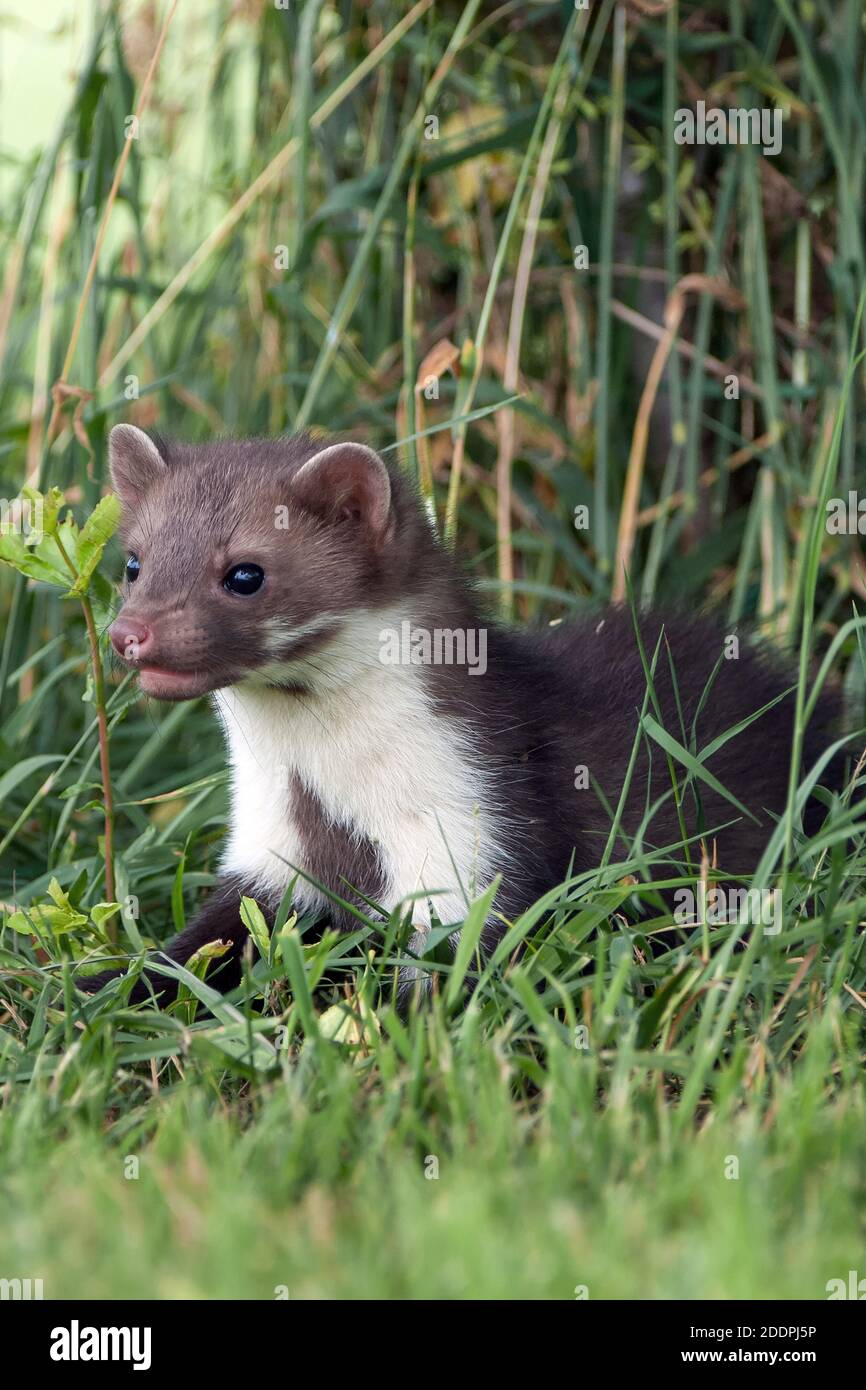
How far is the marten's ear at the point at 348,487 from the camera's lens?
399 cm

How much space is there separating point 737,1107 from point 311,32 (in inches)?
148

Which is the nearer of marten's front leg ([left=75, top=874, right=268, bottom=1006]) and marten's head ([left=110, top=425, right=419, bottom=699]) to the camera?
marten's head ([left=110, top=425, right=419, bottom=699])

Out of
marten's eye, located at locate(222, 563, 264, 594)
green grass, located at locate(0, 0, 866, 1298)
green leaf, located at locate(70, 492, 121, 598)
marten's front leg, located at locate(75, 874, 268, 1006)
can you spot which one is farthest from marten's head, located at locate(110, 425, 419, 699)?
marten's front leg, located at locate(75, 874, 268, 1006)

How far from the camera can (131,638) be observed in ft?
11.9

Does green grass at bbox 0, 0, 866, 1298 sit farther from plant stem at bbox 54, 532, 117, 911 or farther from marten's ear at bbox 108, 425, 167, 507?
marten's ear at bbox 108, 425, 167, 507

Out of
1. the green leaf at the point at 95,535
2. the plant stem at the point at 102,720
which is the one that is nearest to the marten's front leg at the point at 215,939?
the plant stem at the point at 102,720

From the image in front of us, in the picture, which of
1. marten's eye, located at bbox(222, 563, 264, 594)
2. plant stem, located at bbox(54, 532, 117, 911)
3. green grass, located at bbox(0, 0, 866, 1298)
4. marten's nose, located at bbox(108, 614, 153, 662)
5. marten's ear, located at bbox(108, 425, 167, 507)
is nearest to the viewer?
green grass, located at bbox(0, 0, 866, 1298)

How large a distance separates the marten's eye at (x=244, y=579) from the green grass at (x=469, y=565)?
2.03 ft

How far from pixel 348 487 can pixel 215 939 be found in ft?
3.83

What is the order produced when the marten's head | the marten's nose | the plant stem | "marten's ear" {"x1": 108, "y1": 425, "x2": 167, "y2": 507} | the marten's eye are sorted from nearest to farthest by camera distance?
the marten's nose → the marten's head → the marten's eye → the plant stem → "marten's ear" {"x1": 108, "y1": 425, "x2": 167, "y2": 507}

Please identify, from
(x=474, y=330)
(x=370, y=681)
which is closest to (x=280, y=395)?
(x=474, y=330)

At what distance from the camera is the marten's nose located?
11.9 ft

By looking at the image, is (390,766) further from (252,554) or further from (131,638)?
(131,638)

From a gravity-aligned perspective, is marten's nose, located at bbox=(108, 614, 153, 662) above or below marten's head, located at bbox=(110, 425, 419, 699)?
below
